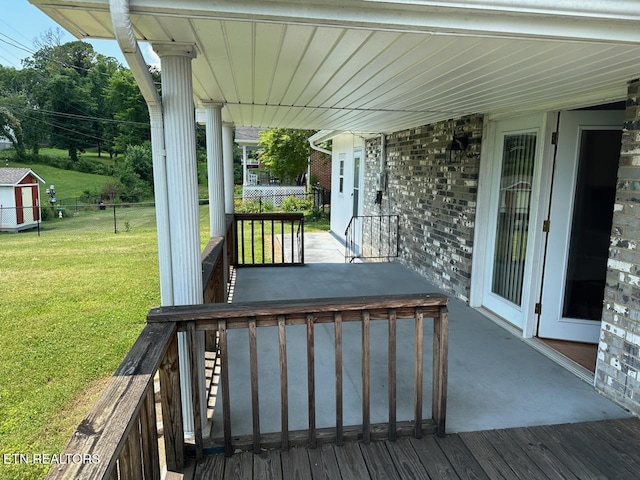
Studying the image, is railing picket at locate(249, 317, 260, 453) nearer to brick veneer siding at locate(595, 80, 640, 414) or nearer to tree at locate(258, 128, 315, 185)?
brick veneer siding at locate(595, 80, 640, 414)

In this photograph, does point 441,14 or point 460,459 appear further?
point 460,459

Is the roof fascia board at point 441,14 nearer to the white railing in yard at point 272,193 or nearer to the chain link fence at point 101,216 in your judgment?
the chain link fence at point 101,216

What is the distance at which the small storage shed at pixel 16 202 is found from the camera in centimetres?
1584

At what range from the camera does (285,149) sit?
18.3m

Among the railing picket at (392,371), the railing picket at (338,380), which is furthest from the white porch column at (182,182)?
the railing picket at (392,371)

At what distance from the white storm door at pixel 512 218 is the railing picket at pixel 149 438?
11.1 feet

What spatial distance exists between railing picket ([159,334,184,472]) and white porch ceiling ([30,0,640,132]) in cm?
143

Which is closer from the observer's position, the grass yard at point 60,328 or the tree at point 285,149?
the grass yard at point 60,328

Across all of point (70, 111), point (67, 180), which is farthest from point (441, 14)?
point (70, 111)

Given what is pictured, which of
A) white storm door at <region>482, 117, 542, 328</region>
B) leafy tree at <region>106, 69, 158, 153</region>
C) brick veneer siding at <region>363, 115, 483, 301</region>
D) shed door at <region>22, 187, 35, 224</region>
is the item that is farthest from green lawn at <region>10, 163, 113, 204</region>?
white storm door at <region>482, 117, 542, 328</region>

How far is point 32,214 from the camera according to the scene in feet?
56.7

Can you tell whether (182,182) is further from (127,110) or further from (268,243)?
(127,110)

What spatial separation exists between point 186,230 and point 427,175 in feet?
14.7

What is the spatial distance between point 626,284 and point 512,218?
1637mm
